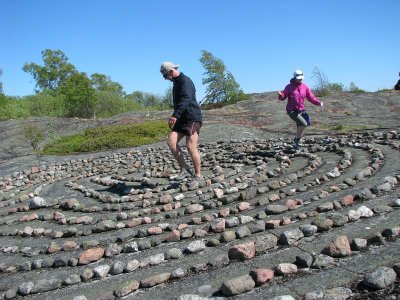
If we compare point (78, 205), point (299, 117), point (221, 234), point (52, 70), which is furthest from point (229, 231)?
point (52, 70)

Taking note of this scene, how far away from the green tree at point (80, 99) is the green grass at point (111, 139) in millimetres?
13448

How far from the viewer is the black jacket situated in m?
8.40

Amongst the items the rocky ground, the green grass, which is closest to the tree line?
the green grass

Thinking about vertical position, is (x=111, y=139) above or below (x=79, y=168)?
above

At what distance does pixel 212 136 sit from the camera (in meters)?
16.9

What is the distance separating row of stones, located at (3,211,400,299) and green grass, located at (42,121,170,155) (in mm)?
12275

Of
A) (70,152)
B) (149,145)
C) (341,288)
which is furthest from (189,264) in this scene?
(70,152)

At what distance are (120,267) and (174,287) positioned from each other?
2.73 ft

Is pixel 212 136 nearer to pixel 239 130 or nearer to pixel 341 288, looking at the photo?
pixel 239 130

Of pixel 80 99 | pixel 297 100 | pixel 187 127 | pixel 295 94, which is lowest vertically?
pixel 187 127

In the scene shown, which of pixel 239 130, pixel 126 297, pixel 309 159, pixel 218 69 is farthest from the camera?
pixel 218 69

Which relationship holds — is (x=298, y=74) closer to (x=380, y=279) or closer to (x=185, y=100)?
(x=185, y=100)

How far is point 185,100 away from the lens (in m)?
8.41

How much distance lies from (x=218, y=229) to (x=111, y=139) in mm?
12524
